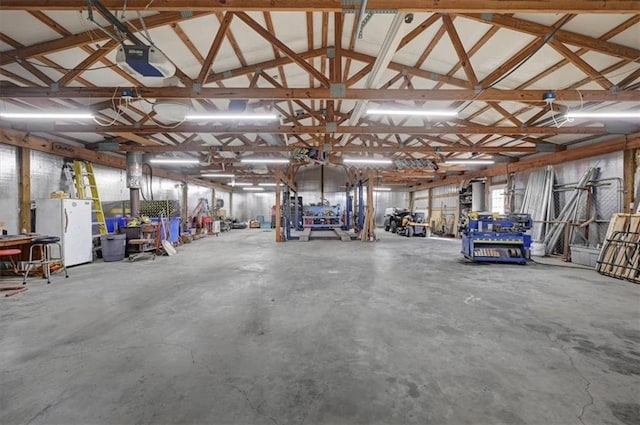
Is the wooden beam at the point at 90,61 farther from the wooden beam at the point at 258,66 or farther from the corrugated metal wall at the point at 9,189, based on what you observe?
the corrugated metal wall at the point at 9,189

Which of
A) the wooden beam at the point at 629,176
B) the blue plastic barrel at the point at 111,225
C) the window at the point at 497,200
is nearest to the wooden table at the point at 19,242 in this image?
the blue plastic barrel at the point at 111,225

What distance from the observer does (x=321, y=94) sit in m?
4.93

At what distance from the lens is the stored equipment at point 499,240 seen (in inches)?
271

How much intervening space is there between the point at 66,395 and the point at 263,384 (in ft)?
4.72

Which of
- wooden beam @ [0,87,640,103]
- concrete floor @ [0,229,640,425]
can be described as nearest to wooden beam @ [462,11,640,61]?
wooden beam @ [0,87,640,103]

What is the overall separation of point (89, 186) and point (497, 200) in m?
16.3

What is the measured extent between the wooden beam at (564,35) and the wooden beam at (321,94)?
0.65 m

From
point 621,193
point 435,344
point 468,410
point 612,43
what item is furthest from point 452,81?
point 468,410

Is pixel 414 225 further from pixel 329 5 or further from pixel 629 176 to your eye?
pixel 329 5

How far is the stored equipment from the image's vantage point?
6875 millimetres

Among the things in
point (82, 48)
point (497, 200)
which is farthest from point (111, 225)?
point (497, 200)

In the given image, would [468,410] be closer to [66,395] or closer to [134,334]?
[66,395]

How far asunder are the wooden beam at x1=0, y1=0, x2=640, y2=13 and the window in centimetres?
992

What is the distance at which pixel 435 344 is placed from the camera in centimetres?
262
